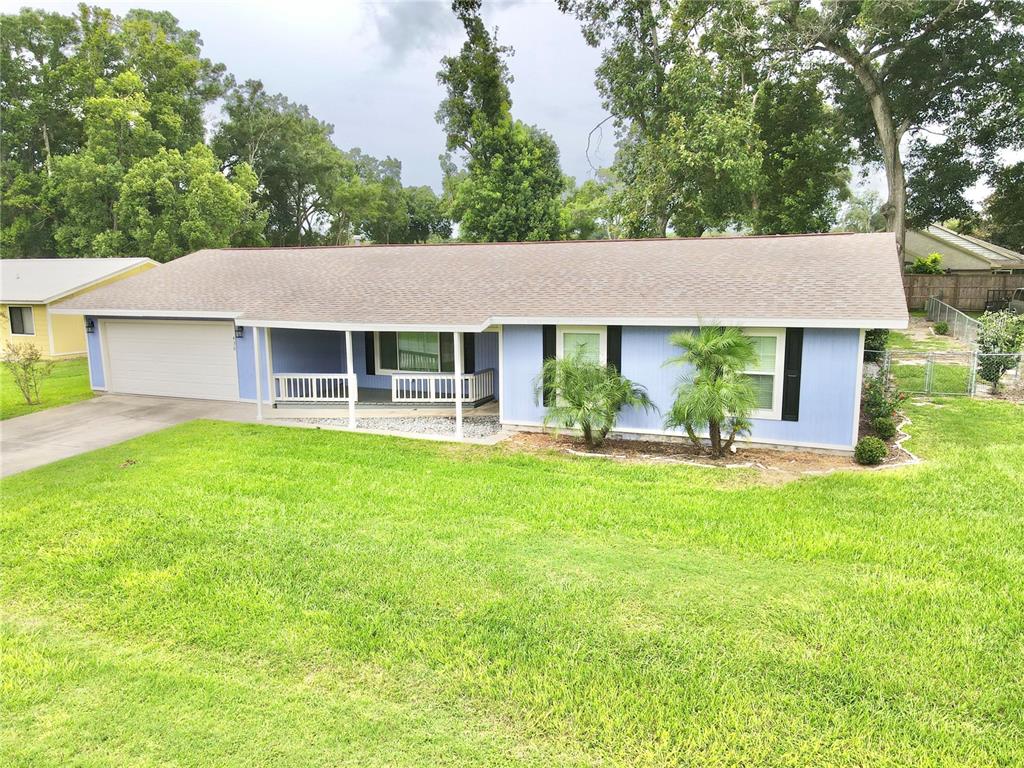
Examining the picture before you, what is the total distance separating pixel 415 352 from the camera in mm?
14867

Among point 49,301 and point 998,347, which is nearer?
point 998,347

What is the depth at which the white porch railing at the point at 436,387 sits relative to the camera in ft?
44.9

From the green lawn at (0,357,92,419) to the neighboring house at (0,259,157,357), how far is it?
6.77 feet

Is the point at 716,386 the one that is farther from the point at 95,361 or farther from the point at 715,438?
the point at 95,361

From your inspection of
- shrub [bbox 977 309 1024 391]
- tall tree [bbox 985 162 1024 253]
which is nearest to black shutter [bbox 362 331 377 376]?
shrub [bbox 977 309 1024 391]

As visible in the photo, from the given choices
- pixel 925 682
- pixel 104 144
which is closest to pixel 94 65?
pixel 104 144

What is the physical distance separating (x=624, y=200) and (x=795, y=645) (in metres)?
26.0

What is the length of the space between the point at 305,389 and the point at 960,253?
1328 inches

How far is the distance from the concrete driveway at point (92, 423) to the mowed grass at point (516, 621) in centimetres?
227

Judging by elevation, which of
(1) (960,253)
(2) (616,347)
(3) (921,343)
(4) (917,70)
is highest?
(4) (917,70)

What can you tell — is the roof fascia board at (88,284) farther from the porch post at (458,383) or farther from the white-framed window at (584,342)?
the white-framed window at (584,342)

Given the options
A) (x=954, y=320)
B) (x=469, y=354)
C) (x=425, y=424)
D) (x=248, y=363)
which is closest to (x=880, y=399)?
(x=469, y=354)

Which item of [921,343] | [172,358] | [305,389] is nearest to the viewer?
[305,389]

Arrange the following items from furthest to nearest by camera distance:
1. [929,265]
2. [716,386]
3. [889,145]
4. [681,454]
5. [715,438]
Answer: [929,265] → [889,145] → [681,454] → [715,438] → [716,386]
